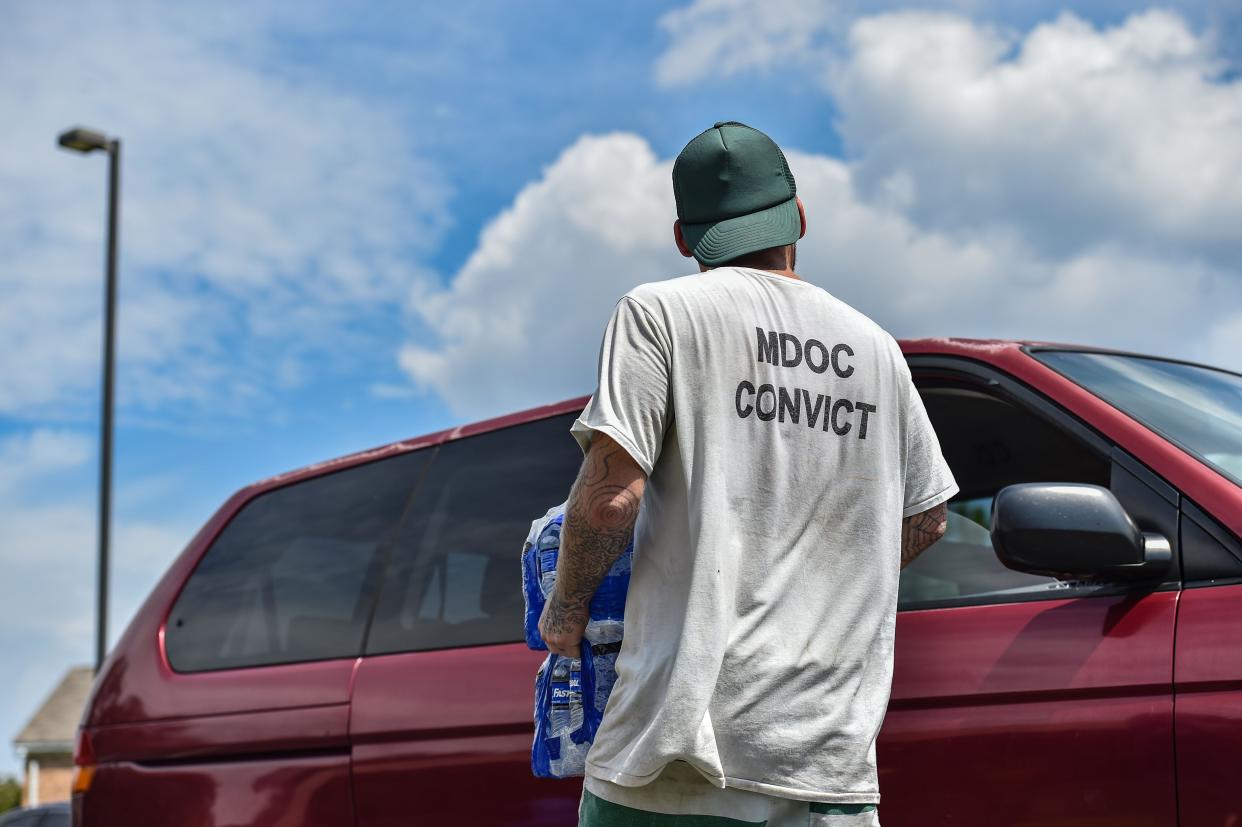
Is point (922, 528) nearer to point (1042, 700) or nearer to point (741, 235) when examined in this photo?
point (1042, 700)

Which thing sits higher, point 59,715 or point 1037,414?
point 1037,414

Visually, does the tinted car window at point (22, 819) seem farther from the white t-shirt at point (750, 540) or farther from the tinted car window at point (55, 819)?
the white t-shirt at point (750, 540)

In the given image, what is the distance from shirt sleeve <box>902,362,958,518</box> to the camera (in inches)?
92.0

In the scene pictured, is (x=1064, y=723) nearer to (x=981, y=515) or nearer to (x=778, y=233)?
(x=778, y=233)

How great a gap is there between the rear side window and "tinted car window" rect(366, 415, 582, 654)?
98mm

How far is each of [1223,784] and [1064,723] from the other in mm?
283

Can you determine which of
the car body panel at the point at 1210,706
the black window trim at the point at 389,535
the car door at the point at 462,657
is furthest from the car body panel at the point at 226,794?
the car body panel at the point at 1210,706

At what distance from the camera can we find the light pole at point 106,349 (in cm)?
1192

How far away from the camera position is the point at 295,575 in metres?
3.98

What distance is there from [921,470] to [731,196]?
0.58 meters

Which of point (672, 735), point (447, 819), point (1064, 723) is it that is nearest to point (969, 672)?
point (1064, 723)

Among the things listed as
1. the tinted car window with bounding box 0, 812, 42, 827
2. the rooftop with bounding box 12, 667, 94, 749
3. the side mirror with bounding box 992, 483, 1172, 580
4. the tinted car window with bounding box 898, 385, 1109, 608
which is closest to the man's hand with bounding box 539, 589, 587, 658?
the side mirror with bounding box 992, 483, 1172, 580

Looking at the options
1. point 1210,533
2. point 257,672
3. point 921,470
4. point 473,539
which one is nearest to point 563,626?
point 921,470

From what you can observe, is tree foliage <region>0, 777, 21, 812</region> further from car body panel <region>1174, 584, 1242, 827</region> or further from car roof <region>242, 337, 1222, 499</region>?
car body panel <region>1174, 584, 1242, 827</region>
